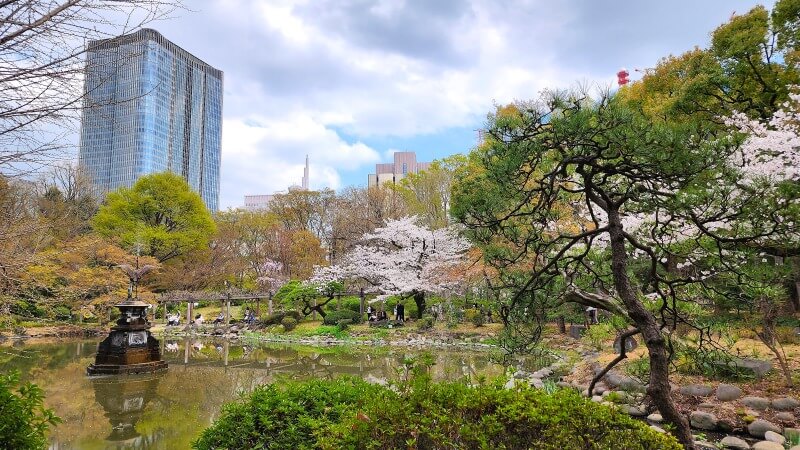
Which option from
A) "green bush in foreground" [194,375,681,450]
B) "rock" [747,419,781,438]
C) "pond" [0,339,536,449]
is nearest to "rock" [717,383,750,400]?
"rock" [747,419,781,438]

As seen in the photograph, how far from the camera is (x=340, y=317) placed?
21.0 meters


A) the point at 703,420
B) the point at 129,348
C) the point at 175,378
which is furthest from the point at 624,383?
the point at 129,348

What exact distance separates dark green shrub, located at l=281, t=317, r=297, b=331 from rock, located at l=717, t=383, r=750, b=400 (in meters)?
17.6

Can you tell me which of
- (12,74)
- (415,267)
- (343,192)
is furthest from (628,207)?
(343,192)

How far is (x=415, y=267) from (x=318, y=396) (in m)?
17.3

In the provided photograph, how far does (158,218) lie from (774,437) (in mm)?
28021

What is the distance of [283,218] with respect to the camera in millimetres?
30328

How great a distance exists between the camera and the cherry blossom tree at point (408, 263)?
19.6 m

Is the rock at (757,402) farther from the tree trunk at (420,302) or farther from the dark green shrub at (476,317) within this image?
the tree trunk at (420,302)

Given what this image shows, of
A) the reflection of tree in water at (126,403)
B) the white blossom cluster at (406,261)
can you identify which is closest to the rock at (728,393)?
the reflection of tree in water at (126,403)

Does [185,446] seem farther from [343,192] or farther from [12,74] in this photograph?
[343,192]

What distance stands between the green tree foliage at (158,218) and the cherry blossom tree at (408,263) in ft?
30.9

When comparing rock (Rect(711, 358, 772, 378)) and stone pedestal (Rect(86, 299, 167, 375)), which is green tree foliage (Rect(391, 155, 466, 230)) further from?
rock (Rect(711, 358, 772, 378))

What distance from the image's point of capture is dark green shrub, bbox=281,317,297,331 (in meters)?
21.1
